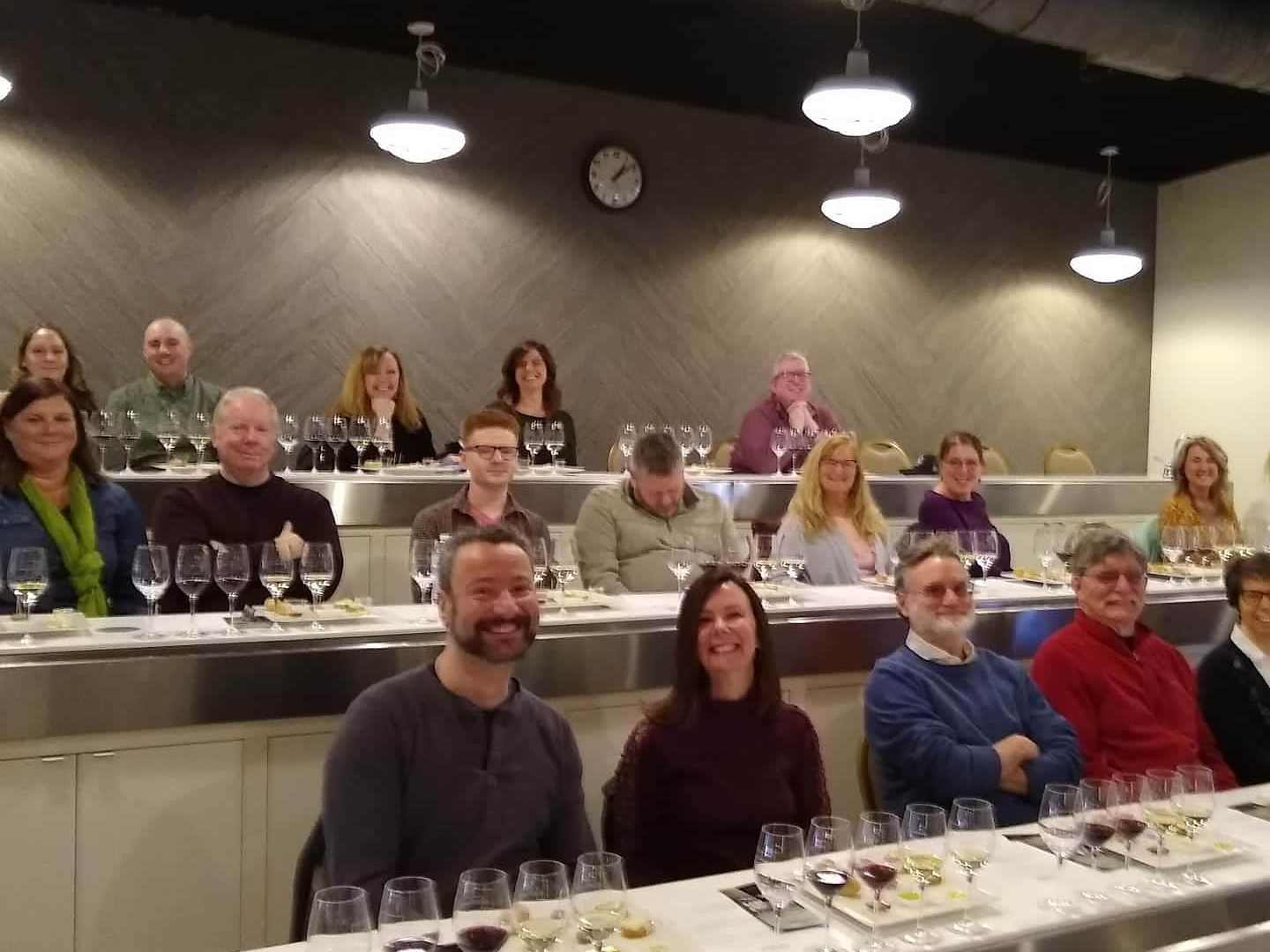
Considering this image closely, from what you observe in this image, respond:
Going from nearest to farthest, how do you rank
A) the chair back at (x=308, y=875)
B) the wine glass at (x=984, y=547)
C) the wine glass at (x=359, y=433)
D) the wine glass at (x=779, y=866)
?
1. the wine glass at (x=779, y=866)
2. the chair back at (x=308, y=875)
3. the wine glass at (x=984, y=547)
4. the wine glass at (x=359, y=433)

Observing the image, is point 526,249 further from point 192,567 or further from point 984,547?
point 192,567

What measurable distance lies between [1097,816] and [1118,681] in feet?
3.38

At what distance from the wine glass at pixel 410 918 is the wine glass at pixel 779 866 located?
49 centimetres

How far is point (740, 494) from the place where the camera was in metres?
5.41

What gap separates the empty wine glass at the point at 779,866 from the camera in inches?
66.0

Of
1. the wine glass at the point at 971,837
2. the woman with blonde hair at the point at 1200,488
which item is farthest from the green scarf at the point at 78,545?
the woman with blonde hair at the point at 1200,488

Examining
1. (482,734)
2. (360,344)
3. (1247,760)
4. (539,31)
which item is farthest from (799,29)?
(482,734)

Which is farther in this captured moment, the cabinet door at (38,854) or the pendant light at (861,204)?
the pendant light at (861,204)

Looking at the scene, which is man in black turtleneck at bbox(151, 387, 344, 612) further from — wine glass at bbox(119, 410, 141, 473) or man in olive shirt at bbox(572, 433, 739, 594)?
wine glass at bbox(119, 410, 141, 473)

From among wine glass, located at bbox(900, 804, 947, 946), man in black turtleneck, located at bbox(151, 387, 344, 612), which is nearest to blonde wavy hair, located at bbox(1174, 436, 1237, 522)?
man in black turtleneck, located at bbox(151, 387, 344, 612)

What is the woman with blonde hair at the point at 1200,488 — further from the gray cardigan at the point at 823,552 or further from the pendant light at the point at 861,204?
the pendant light at the point at 861,204

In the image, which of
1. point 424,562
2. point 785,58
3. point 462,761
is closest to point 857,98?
point 785,58

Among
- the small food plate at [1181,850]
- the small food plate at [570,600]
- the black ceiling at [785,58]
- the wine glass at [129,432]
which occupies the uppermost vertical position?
the black ceiling at [785,58]

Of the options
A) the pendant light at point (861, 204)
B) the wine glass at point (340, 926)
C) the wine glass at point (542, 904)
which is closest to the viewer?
the wine glass at point (340, 926)
